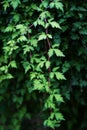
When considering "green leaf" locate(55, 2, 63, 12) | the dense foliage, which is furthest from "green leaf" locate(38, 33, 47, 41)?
"green leaf" locate(55, 2, 63, 12)

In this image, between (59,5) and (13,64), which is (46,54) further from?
(59,5)

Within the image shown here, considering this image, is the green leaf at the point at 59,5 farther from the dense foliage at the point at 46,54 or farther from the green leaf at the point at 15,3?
the green leaf at the point at 15,3

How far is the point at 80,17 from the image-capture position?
2.34m

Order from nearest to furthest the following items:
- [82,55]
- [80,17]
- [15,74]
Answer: [80,17] < [82,55] < [15,74]

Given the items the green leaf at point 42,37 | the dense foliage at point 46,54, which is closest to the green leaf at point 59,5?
the dense foliage at point 46,54

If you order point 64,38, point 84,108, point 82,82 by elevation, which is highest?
point 64,38

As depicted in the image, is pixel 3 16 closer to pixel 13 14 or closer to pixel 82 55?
pixel 13 14

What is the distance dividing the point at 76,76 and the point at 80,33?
0.40m

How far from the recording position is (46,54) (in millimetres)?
2559

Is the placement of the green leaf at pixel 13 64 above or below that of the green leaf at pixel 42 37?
below

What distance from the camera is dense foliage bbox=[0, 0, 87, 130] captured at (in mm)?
2332

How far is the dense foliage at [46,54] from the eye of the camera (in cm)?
233

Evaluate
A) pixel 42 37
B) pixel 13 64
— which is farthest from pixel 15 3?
pixel 13 64

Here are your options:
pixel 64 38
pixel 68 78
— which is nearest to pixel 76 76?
pixel 68 78
